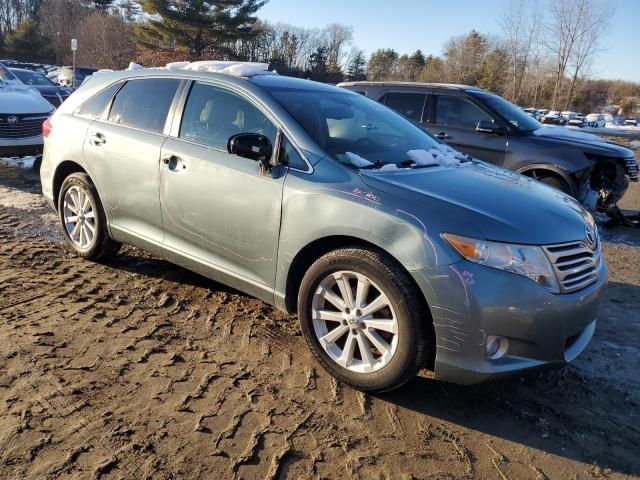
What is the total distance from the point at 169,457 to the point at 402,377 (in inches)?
48.0

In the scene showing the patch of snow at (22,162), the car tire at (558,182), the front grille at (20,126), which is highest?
the car tire at (558,182)

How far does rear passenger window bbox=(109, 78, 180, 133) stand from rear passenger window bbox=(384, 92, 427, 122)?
4.32m

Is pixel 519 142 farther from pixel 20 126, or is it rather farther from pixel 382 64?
pixel 382 64

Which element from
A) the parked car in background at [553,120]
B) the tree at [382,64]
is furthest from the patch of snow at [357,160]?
the tree at [382,64]

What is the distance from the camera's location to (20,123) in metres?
8.23

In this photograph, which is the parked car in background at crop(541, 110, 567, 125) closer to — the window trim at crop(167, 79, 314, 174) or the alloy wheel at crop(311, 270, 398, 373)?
the window trim at crop(167, 79, 314, 174)

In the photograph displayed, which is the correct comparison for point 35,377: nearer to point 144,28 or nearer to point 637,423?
point 637,423

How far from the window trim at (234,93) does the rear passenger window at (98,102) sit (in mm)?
910

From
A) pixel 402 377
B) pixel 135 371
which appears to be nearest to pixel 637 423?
pixel 402 377

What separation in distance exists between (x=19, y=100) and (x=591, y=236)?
8943mm

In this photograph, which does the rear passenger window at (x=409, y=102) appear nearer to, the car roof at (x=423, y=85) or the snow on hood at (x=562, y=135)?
the car roof at (x=423, y=85)

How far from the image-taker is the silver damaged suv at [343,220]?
2.55m

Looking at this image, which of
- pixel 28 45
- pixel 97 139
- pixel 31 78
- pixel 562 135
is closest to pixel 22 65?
pixel 31 78

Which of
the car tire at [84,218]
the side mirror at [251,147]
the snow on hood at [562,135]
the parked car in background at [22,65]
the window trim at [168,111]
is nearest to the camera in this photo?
the side mirror at [251,147]
